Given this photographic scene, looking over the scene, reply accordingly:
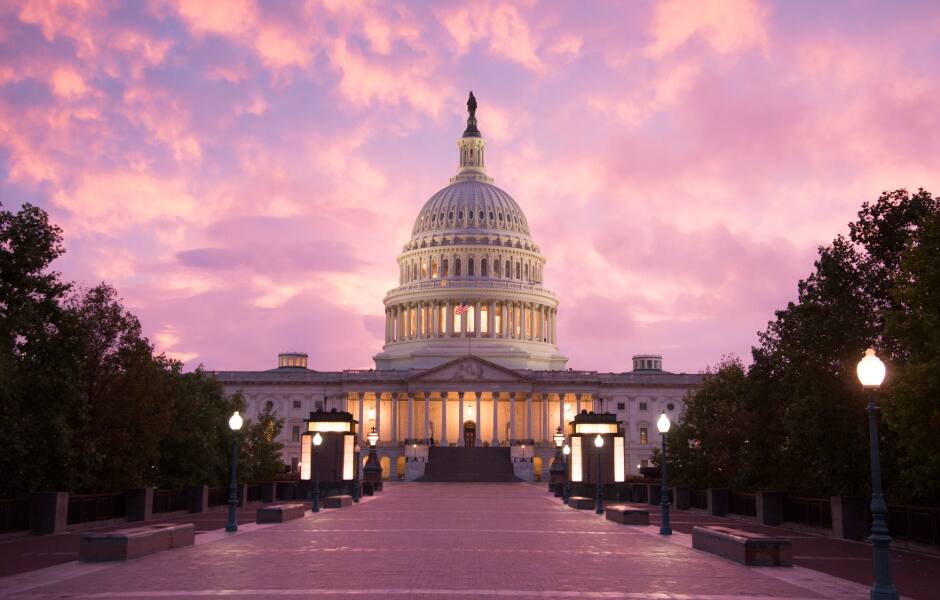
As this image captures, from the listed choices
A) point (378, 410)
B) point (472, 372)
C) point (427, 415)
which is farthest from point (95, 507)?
point (427, 415)

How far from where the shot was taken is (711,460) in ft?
199

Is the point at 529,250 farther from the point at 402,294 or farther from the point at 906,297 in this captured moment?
the point at 906,297

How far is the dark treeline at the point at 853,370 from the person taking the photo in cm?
2980

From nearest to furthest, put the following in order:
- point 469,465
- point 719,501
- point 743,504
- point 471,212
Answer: point 743,504
point 719,501
point 469,465
point 471,212

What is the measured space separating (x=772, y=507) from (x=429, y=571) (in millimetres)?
23327

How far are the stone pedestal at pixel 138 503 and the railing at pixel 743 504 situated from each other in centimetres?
2503

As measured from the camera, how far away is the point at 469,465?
12031cm

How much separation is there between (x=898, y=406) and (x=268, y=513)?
22.8 m

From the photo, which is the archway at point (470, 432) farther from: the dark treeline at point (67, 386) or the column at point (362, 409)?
the dark treeline at point (67, 386)

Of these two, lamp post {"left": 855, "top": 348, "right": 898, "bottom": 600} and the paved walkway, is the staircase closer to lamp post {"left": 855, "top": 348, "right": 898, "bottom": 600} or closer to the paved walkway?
the paved walkway

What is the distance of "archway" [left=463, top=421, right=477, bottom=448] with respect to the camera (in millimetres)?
151125

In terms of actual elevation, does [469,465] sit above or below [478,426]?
below

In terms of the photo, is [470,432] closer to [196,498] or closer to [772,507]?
[196,498]

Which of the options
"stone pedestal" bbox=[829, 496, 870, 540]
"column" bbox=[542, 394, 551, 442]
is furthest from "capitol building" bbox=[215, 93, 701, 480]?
"stone pedestal" bbox=[829, 496, 870, 540]
